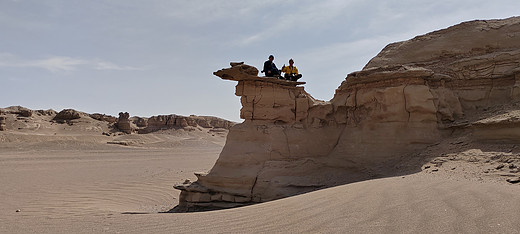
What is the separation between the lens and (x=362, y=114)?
8180 mm

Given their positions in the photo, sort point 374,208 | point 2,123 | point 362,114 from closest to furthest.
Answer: point 374,208 → point 362,114 → point 2,123

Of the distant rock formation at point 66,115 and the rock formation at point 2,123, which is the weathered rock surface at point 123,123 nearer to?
the distant rock formation at point 66,115

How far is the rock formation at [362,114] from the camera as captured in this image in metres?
7.27

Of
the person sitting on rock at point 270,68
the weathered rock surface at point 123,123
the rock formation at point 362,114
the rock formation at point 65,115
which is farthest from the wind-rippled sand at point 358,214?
the rock formation at point 65,115

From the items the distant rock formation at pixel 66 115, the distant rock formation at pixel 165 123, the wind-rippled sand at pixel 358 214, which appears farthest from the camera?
the distant rock formation at pixel 165 123

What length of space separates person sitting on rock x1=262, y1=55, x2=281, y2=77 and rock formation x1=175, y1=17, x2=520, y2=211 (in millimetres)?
382

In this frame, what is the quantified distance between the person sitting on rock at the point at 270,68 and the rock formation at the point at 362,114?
1.25ft

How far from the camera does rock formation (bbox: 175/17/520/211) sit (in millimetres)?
7266

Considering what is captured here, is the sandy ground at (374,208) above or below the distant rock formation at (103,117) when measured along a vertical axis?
below

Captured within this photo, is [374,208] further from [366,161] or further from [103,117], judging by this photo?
[103,117]

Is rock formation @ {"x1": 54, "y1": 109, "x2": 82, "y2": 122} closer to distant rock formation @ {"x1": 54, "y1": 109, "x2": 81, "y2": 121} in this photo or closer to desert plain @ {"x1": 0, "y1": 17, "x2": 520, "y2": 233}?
distant rock formation @ {"x1": 54, "y1": 109, "x2": 81, "y2": 121}

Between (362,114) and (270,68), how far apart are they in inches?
105

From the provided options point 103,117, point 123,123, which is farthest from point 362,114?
point 103,117

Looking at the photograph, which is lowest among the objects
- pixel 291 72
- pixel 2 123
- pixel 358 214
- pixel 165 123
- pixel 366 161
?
pixel 358 214
